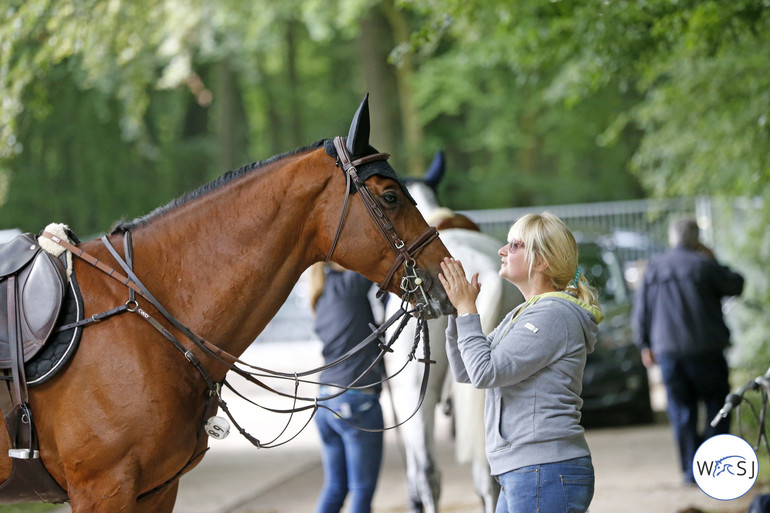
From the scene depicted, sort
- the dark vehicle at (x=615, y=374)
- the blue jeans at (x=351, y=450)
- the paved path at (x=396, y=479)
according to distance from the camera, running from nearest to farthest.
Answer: the blue jeans at (x=351, y=450), the paved path at (x=396, y=479), the dark vehicle at (x=615, y=374)

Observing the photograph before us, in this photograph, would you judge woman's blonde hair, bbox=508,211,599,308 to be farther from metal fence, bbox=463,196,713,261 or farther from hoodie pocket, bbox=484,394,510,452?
metal fence, bbox=463,196,713,261

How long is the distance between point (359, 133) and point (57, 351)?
1.25 m

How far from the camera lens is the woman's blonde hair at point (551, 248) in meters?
2.93

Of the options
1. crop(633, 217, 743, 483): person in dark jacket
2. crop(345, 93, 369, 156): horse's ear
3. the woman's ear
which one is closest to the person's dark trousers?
crop(633, 217, 743, 483): person in dark jacket

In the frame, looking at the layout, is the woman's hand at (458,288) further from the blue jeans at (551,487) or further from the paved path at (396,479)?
the paved path at (396,479)

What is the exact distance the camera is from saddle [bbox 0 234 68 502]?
9.27 ft

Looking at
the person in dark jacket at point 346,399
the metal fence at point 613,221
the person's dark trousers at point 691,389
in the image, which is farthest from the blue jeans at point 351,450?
the metal fence at point 613,221

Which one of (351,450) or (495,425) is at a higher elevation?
(495,425)

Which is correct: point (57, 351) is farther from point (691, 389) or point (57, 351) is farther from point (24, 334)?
point (691, 389)

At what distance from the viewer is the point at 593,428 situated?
10.1 metres

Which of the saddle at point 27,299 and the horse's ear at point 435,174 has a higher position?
the horse's ear at point 435,174

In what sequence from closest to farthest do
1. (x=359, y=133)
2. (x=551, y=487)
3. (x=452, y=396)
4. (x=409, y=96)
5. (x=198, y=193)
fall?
(x=551, y=487), (x=359, y=133), (x=198, y=193), (x=452, y=396), (x=409, y=96)

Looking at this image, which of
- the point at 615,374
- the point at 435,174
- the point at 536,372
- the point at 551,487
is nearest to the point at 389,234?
the point at 536,372

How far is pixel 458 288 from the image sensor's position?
2885 mm
